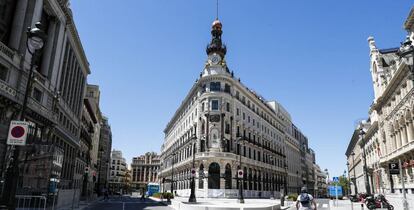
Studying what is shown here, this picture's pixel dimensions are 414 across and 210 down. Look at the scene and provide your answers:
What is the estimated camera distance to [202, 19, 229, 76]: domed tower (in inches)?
2244

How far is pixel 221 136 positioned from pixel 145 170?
110 meters

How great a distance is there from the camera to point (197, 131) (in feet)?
183

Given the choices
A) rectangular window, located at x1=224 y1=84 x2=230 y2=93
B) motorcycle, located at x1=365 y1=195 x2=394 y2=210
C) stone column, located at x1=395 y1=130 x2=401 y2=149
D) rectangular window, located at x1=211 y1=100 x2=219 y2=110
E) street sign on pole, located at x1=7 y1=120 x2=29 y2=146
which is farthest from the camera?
rectangular window, located at x1=224 y1=84 x2=230 y2=93

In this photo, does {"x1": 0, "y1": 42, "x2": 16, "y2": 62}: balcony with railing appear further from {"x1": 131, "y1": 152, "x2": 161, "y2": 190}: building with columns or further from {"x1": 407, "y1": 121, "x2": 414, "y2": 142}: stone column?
{"x1": 131, "y1": 152, "x2": 161, "y2": 190}: building with columns

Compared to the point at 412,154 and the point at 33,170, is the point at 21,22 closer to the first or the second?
the point at 33,170

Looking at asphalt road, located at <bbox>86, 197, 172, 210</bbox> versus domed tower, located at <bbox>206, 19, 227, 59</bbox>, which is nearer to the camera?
asphalt road, located at <bbox>86, 197, 172, 210</bbox>

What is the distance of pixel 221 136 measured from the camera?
5300 cm

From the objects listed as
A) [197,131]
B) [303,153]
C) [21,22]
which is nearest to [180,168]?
[197,131]

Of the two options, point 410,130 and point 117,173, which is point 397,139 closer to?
point 410,130

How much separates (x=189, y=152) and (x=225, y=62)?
62.7 ft

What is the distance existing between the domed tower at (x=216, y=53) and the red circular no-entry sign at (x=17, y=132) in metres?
48.2

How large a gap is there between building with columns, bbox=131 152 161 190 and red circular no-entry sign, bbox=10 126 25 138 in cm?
14616

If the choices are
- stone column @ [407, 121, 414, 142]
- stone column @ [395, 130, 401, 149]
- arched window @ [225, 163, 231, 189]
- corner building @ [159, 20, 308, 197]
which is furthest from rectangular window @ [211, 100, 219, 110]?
stone column @ [407, 121, 414, 142]

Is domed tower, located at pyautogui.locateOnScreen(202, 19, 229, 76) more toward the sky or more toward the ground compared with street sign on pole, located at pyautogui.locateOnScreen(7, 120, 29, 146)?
more toward the sky
